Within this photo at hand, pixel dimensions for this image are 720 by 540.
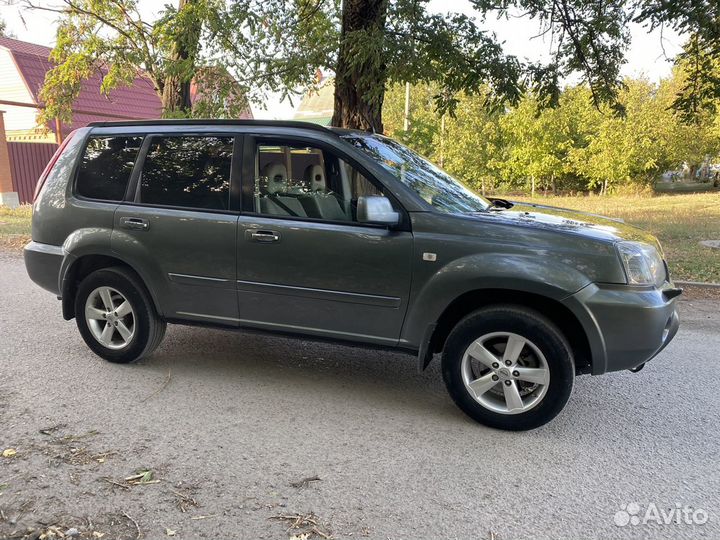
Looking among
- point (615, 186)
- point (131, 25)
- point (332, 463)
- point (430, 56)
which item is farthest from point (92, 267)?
point (615, 186)

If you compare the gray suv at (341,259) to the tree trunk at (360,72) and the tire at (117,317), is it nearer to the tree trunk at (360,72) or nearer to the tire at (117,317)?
the tire at (117,317)

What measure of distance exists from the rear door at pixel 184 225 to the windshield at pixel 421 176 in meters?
1.06

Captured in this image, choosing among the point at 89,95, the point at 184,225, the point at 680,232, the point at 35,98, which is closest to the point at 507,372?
the point at 184,225

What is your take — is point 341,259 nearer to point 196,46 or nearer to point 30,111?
point 196,46

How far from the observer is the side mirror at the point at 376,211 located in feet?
11.8

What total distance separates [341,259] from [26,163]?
19.7 metres

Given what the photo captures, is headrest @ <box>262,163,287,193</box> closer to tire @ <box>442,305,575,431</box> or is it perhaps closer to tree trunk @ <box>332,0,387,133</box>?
tire @ <box>442,305,575,431</box>

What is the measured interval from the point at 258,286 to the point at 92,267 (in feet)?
5.19

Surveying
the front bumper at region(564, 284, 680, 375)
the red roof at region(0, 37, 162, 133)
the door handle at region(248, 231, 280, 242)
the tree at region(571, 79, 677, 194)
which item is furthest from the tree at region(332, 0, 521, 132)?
the tree at region(571, 79, 677, 194)

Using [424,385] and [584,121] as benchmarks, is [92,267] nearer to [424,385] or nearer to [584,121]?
[424,385]

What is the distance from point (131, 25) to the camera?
1277cm

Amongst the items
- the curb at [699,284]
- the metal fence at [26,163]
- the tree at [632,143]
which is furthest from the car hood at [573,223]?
the tree at [632,143]

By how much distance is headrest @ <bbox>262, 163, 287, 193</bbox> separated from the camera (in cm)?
408

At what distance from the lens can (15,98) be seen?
21.5 meters
